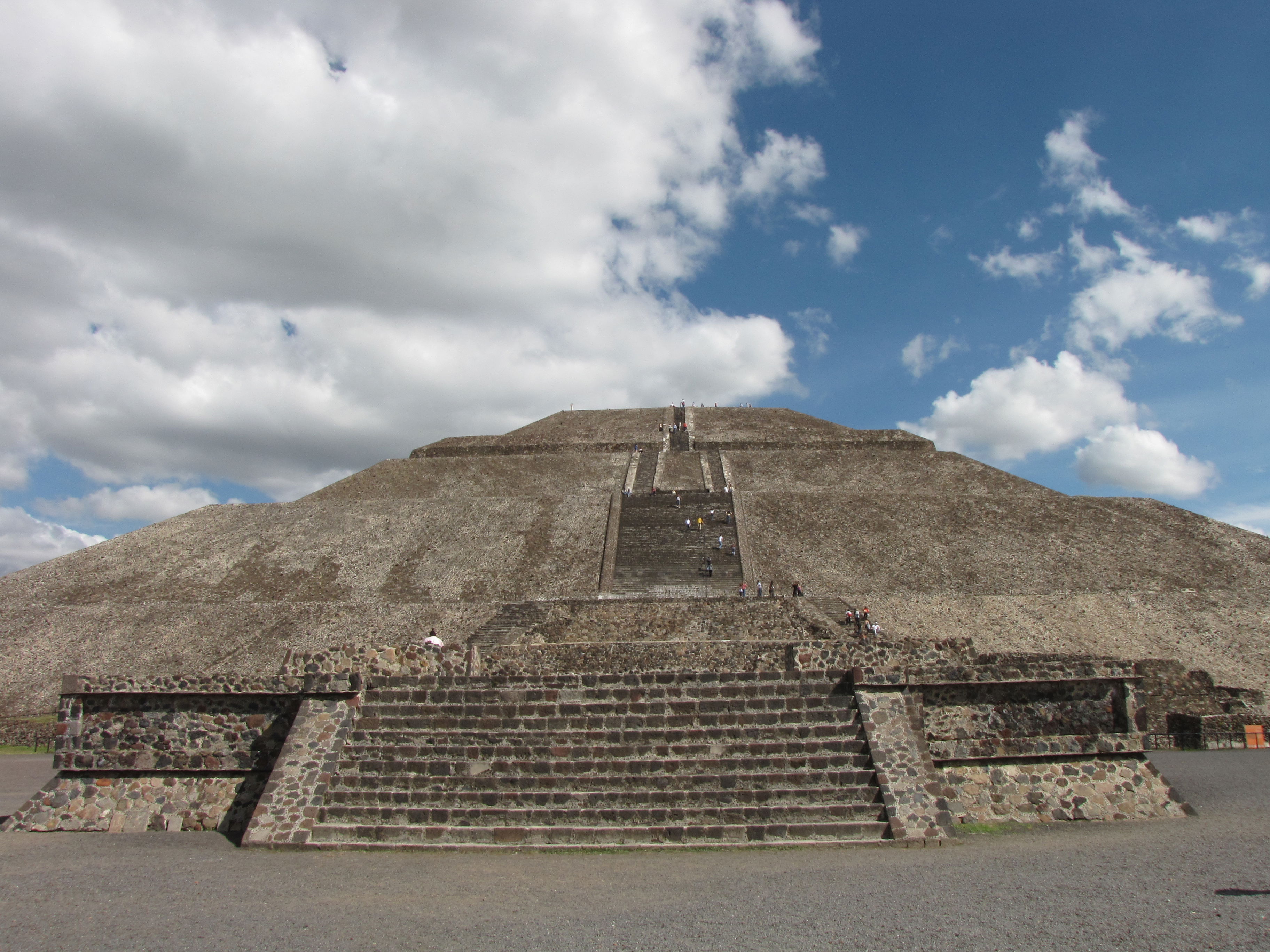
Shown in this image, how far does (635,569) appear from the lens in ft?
80.4

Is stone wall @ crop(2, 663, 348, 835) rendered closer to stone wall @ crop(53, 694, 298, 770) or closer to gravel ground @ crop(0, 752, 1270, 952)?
stone wall @ crop(53, 694, 298, 770)

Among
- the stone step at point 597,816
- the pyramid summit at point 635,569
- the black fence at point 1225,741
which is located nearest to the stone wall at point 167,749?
the stone step at point 597,816

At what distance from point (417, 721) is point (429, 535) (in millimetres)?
19422

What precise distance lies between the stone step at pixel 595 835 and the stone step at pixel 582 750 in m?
0.77

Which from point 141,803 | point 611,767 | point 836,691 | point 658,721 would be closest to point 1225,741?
point 836,691

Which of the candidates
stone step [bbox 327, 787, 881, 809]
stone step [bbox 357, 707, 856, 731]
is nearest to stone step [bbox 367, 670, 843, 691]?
stone step [bbox 357, 707, 856, 731]

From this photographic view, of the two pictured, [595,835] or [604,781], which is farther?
[604,781]

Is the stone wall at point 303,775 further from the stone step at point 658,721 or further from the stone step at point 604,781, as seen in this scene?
the stone step at point 658,721

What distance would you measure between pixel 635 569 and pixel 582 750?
654 inches

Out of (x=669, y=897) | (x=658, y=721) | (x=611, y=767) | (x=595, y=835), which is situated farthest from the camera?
(x=658, y=721)

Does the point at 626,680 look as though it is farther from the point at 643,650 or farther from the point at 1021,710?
the point at 643,650

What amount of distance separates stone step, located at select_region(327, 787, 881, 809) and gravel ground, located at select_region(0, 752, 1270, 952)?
0.53 m

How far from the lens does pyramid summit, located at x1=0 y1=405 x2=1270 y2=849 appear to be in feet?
24.8

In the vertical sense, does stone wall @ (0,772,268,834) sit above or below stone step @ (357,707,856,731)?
below
